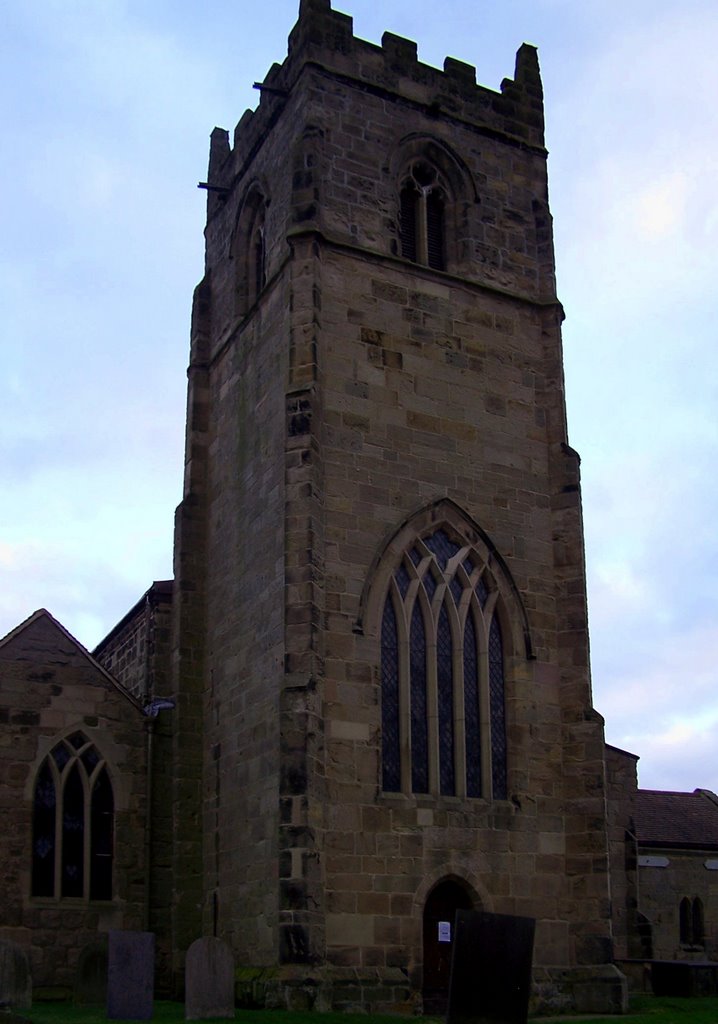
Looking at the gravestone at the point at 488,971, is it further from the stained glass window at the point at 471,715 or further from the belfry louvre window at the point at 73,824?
the belfry louvre window at the point at 73,824

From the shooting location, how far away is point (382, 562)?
21781 mm

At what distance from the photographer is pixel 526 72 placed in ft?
89.7

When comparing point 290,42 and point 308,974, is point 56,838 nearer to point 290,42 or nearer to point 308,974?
point 308,974

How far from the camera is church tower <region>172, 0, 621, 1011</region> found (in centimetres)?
2027

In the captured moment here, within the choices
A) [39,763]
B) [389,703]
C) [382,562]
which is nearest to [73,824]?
[39,763]

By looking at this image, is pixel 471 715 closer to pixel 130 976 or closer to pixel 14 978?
pixel 130 976

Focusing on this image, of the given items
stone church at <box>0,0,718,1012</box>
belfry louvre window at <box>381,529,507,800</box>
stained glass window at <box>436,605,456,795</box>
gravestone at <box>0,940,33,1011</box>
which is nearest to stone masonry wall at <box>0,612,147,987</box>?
stone church at <box>0,0,718,1012</box>

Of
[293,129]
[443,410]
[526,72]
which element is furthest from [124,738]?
[526,72]

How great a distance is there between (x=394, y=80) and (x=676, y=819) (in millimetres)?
22995

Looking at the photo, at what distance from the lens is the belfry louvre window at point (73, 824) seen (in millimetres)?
22297

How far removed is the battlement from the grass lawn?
16.0 m

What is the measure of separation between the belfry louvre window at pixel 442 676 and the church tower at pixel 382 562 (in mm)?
47

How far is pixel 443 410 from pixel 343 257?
3187mm

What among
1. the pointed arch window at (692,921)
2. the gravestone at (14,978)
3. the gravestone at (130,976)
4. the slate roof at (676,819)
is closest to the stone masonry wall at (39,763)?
the gravestone at (14,978)
